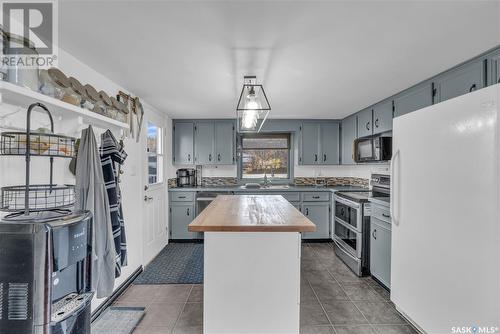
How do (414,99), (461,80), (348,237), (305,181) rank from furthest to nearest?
1. (305,181)
2. (348,237)
3. (414,99)
4. (461,80)

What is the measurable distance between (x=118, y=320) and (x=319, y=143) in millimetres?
3795

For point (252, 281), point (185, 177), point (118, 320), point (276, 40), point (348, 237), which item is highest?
point (276, 40)

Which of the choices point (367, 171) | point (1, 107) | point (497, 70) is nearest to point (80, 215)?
point (1, 107)

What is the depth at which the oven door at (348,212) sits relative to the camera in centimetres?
292

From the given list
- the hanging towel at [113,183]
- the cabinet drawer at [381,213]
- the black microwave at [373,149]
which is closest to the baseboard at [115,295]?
the hanging towel at [113,183]

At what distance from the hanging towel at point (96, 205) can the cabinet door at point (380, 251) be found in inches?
99.8

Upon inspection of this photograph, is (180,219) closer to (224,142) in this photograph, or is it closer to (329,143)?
(224,142)

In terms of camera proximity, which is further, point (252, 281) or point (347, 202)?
point (347, 202)

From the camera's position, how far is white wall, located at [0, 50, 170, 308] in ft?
4.28

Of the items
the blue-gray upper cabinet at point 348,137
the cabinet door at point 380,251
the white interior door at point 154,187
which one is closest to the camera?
the cabinet door at point 380,251

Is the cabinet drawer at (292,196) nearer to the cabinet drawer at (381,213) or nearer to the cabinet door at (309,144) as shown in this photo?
the cabinet door at (309,144)

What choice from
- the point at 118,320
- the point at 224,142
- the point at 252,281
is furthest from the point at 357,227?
the point at 118,320

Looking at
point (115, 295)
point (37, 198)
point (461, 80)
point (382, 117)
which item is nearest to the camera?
point (37, 198)

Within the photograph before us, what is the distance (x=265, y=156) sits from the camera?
4.65 metres
